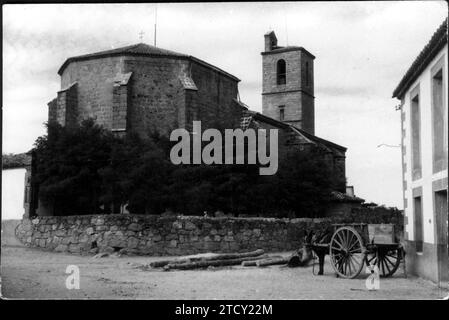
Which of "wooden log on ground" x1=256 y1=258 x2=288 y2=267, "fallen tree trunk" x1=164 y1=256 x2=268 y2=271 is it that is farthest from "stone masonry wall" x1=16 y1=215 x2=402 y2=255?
"wooden log on ground" x1=256 y1=258 x2=288 y2=267

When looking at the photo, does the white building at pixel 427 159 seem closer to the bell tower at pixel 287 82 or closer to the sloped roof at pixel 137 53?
the sloped roof at pixel 137 53

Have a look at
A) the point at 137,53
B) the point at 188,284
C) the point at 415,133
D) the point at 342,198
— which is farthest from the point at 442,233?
the point at 137,53

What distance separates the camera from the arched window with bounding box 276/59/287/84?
47.3 meters

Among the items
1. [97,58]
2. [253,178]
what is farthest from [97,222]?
[97,58]

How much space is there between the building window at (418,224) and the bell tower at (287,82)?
34305 millimetres

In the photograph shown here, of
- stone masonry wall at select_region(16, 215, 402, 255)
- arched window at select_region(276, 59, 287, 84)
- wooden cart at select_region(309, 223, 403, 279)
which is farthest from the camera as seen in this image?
arched window at select_region(276, 59, 287, 84)

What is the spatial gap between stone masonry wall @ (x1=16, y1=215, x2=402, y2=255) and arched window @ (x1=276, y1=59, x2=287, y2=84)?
3118 cm

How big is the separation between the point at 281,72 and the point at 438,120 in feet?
123

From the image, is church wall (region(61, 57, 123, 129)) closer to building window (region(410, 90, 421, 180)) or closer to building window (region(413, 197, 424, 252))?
building window (region(410, 90, 421, 180))

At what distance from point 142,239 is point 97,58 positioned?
48.5 feet

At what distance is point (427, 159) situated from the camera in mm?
11711
